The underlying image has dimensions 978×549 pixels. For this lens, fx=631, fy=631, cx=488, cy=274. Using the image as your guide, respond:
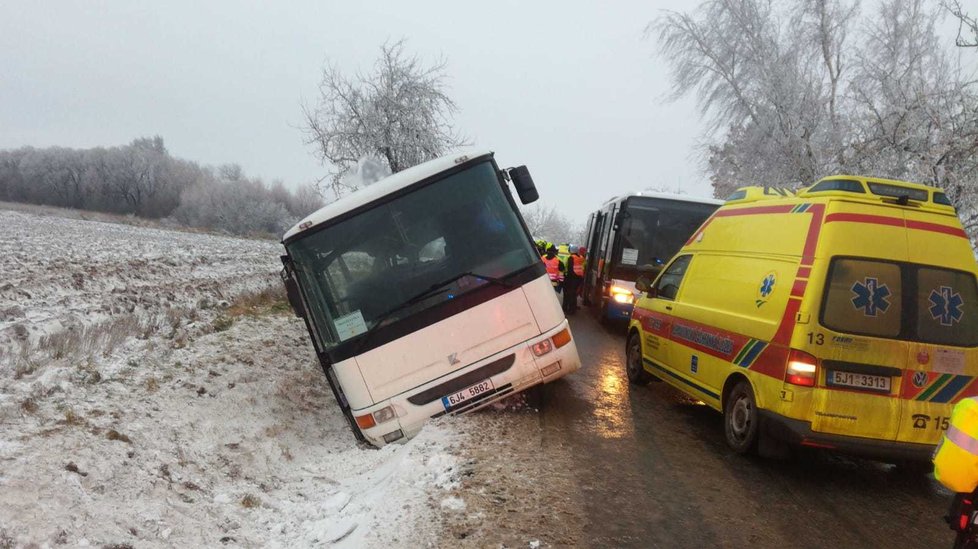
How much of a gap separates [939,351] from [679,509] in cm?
245

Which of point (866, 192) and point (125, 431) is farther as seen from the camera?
point (125, 431)

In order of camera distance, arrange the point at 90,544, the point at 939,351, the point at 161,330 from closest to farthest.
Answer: the point at 90,544 < the point at 939,351 < the point at 161,330

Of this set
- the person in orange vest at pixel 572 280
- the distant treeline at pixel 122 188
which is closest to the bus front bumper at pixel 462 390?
the person in orange vest at pixel 572 280

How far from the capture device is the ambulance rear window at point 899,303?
16.5ft

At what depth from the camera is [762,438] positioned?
543 cm

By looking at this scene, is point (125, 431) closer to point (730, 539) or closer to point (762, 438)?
point (730, 539)

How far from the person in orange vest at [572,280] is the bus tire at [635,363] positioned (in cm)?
678

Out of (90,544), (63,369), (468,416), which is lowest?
(468,416)

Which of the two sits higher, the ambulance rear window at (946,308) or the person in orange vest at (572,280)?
the person in orange vest at (572,280)

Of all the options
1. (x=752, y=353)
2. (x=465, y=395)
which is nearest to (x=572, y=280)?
(x=465, y=395)

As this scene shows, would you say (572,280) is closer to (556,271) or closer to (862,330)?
(556,271)

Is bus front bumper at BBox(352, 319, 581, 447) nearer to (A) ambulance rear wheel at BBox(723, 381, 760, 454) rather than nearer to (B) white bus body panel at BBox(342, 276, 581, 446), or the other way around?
(B) white bus body panel at BBox(342, 276, 581, 446)

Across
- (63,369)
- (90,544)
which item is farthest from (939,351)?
(63,369)

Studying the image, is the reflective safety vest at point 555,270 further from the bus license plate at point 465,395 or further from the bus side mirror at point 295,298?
the bus side mirror at point 295,298
